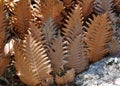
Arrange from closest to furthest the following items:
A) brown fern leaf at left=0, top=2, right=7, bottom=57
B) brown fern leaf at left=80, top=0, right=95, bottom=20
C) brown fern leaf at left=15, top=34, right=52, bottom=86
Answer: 1. brown fern leaf at left=15, top=34, right=52, bottom=86
2. brown fern leaf at left=0, top=2, right=7, bottom=57
3. brown fern leaf at left=80, top=0, right=95, bottom=20

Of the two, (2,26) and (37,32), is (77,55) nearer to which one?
(37,32)

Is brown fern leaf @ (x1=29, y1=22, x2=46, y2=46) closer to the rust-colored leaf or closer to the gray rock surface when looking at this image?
the rust-colored leaf

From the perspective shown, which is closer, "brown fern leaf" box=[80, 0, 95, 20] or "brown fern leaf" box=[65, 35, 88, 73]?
"brown fern leaf" box=[65, 35, 88, 73]

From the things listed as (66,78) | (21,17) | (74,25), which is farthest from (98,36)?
(21,17)

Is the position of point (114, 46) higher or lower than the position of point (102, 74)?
higher

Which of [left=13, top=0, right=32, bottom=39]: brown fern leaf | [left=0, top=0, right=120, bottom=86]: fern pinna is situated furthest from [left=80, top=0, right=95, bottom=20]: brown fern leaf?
[left=13, top=0, right=32, bottom=39]: brown fern leaf

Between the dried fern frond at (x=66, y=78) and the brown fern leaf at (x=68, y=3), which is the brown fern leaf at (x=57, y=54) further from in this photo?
the brown fern leaf at (x=68, y=3)

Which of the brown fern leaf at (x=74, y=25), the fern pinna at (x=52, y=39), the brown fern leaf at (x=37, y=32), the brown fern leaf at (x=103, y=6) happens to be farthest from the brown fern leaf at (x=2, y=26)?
the brown fern leaf at (x=103, y=6)
